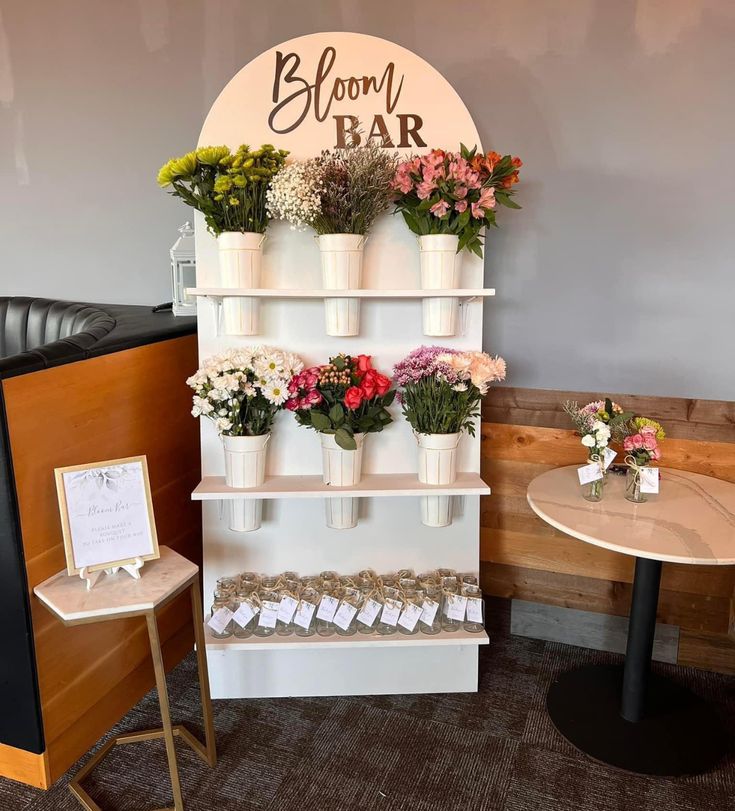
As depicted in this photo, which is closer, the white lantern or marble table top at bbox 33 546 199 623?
marble table top at bbox 33 546 199 623

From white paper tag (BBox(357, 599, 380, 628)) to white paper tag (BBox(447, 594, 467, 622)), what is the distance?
0.74 feet

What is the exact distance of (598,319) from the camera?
7.14 feet

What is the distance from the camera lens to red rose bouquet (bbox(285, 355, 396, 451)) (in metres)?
1.84

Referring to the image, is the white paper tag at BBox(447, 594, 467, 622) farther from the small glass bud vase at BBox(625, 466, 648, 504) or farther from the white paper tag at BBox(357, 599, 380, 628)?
the small glass bud vase at BBox(625, 466, 648, 504)

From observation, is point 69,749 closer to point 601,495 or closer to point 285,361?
point 285,361

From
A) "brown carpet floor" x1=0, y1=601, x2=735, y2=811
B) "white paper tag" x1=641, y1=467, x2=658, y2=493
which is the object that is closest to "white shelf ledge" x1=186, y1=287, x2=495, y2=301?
"white paper tag" x1=641, y1=467, x2=658, y2=493

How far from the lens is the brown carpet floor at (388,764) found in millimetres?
1703

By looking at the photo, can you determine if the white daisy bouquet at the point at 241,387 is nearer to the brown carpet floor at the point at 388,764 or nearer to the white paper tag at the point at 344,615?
the white paper tag at the point at 344,615

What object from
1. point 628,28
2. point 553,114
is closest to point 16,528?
point 553,114

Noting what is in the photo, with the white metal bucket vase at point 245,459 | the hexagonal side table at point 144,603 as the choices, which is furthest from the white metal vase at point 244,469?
the hexagonal side table at point 144,603

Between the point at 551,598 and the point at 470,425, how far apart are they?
89cm

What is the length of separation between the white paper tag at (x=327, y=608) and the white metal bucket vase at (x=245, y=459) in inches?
16.3

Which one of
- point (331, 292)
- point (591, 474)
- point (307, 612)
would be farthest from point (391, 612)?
point (331, 292)

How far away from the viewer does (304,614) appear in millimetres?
1959
